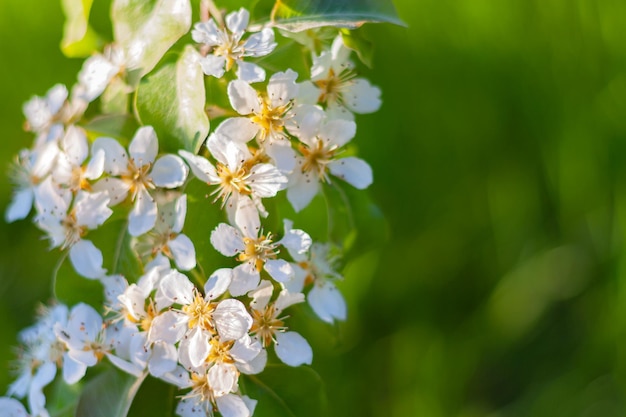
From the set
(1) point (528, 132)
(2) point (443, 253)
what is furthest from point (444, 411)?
(1) point (528, 132)

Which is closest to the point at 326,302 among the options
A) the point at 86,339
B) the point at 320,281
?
the point at 320,281

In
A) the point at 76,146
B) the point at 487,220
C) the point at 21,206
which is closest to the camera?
the point at 76,146

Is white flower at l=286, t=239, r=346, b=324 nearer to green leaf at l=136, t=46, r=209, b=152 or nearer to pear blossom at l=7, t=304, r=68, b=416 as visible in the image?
green leaf at l=136, t=46, r=209, b=152

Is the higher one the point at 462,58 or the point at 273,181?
the point at 273,181

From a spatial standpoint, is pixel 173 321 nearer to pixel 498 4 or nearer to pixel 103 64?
pixel 103 64

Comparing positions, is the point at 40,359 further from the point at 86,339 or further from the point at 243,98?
the point at 243,98

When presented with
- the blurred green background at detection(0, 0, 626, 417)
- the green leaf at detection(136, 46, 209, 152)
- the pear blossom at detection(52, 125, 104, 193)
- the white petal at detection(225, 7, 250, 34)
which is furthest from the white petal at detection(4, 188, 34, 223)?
the blurred green background at detection(0, 0, 626, 417)
